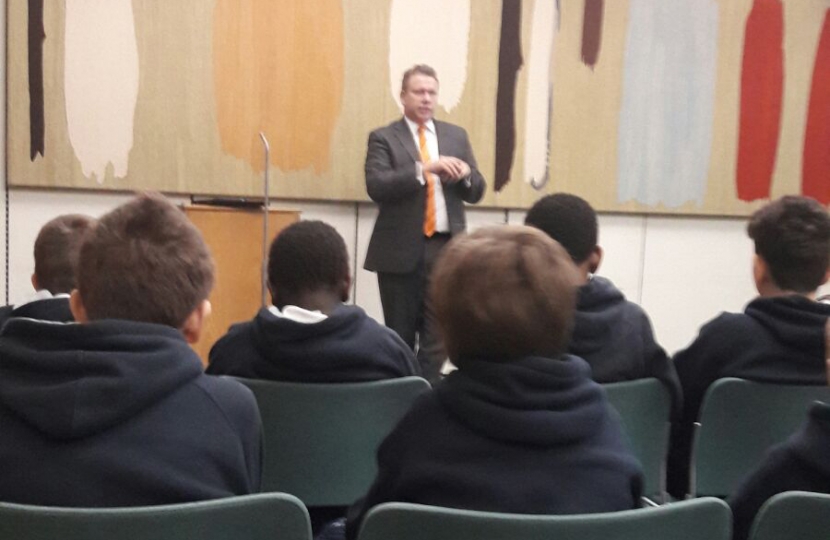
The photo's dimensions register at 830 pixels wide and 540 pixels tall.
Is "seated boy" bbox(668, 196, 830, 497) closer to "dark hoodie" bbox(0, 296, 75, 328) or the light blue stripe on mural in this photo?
"dark hoodie" bbox(0, 296, 75, 328)

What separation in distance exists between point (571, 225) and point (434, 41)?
2.64 meters

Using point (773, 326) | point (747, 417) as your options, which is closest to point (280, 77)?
point (773, 326)

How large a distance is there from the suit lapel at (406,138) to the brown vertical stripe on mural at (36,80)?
159 centimetres

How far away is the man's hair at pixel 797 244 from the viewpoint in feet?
6.61

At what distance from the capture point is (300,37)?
4.18m

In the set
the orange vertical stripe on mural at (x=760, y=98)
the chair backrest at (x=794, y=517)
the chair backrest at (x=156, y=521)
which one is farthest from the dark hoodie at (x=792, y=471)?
the orange vertical stripe on mural at (x=760, y=98)

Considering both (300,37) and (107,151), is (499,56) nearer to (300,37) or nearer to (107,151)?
(300,37)

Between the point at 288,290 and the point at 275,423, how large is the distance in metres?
0.43

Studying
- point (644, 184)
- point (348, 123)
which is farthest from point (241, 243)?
point (644, 184)

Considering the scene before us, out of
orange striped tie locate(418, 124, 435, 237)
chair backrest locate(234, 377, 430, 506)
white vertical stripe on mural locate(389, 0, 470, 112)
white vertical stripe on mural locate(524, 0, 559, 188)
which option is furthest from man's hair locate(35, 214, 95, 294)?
white vertical stripe on mural locate(524, 0, 559, 188)

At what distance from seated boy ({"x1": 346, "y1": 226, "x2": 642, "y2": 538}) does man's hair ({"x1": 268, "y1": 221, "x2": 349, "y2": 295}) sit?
789mm

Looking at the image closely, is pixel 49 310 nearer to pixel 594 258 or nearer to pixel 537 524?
pixel 594 258

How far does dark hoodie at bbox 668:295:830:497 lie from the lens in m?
1.86

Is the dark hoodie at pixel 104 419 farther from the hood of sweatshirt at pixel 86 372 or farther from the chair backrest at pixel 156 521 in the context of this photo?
the chair backrest at pixel 156 521
